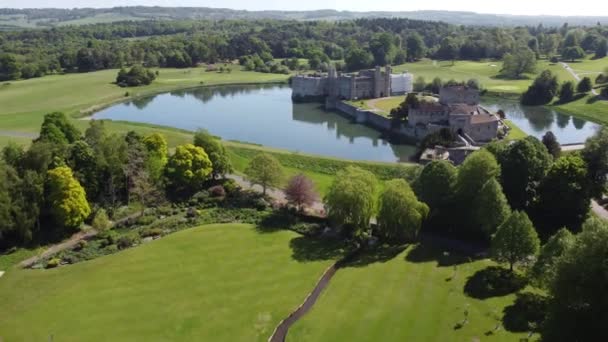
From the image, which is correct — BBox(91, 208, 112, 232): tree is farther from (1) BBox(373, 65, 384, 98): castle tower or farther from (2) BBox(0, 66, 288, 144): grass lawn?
(1) BBox(373, 65, 384, 98): castle tower

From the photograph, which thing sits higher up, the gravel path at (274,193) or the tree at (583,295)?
the tree at (583,295)

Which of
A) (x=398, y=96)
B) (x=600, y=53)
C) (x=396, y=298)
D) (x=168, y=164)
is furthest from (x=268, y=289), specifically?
(x=600, y=53)

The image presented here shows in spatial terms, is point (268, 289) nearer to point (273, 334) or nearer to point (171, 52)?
point (273, 334)

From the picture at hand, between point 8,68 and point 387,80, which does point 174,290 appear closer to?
point 387,80

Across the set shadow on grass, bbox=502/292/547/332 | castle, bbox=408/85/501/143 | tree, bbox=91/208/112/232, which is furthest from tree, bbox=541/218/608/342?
castle, bbox=408/85/501/143

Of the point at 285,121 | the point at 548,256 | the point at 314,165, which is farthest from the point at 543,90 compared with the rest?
the point at 548,256

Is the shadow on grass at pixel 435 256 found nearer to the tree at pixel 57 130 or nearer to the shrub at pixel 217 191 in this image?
the shrub at pixel 217 191

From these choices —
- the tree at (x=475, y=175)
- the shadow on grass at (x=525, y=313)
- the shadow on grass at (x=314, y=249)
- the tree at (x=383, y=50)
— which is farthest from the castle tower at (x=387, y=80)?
the shadow on grass at (x=525, y=313)
